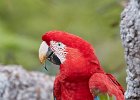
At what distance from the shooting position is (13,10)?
14.0 ft

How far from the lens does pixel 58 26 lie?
4.16 metres

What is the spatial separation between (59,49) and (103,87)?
0.24 metres

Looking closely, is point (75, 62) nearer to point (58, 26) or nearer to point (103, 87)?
point (103, 87)

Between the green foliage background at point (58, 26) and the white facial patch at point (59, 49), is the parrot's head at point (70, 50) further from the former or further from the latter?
the green foliage background at point (58, 26)

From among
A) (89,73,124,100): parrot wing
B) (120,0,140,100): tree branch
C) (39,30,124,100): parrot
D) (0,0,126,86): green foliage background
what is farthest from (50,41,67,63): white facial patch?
(0,0,126,86): green foliage background

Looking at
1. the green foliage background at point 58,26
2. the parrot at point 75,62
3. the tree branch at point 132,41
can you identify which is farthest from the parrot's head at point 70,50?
the green foliage background at point 58,26

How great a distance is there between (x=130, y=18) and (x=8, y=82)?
5.03 ft

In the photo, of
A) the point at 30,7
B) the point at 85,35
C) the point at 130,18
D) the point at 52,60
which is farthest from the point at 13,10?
the point at 130,18

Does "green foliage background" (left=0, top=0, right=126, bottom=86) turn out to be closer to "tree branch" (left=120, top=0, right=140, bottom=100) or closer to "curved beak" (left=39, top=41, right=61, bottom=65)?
"curved beak" (left=39, top=41, right=61, bottom=65)

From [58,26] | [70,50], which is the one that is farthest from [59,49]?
[58,26]

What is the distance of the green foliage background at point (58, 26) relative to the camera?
360 centimetres

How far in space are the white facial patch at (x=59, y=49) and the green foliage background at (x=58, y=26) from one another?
1.27m

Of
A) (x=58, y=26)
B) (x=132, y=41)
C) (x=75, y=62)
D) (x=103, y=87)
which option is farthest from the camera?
(x=58, y=26)

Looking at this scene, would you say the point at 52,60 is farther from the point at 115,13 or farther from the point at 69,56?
the point at 115,13
